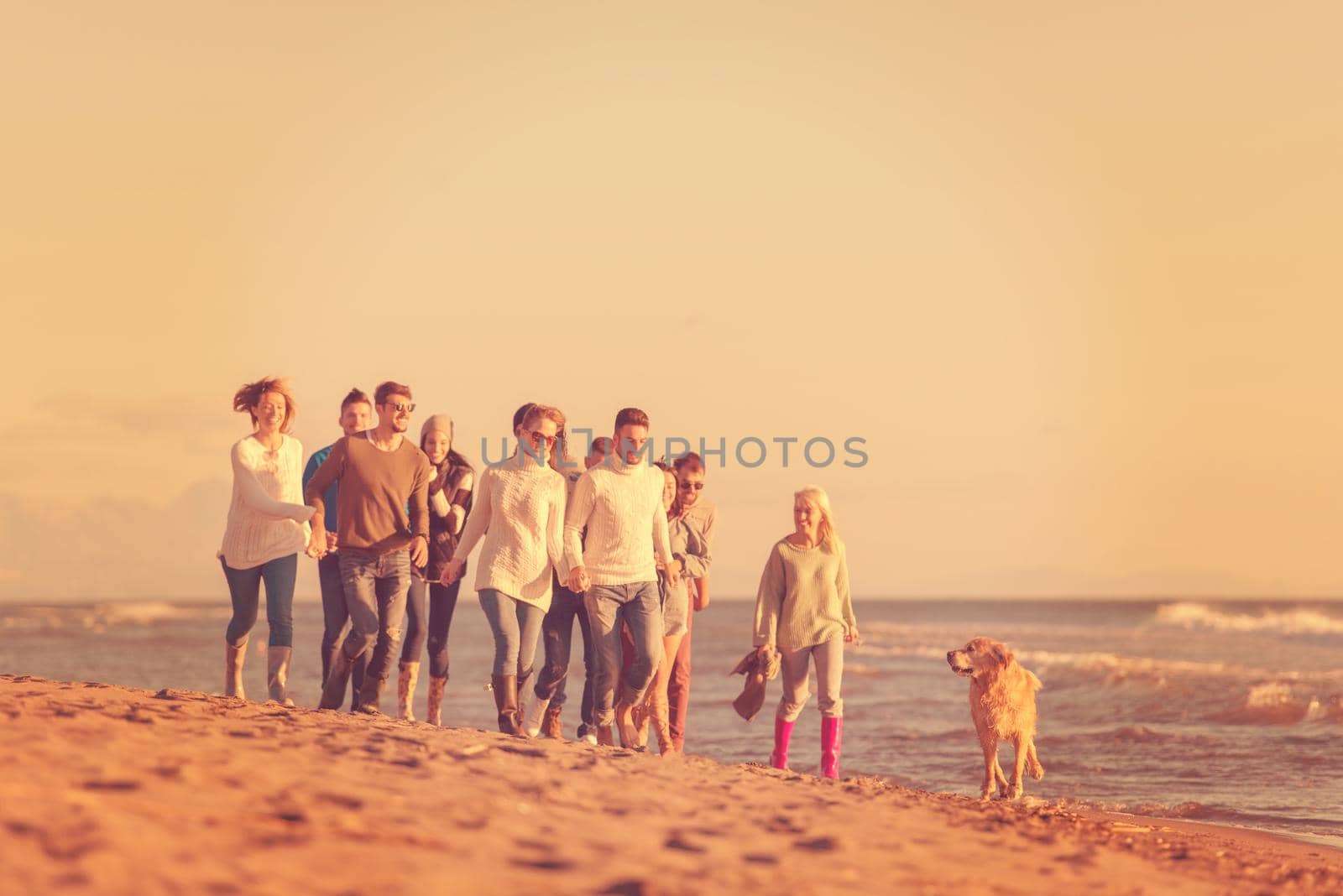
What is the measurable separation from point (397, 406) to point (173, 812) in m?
4.19

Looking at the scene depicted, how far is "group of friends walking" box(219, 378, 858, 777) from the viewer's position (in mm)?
8938

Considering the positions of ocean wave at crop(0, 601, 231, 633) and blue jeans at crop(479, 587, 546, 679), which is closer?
blue jeans at crop(479, 587, 546, 679)

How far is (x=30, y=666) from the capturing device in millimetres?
32094

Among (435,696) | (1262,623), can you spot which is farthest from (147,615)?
(435,696)

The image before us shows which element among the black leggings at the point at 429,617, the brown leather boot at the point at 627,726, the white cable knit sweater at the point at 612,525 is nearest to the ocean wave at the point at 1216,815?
the brown leather boot at the point at 627,726

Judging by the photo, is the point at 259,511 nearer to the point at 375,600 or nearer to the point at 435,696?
the point at 375,600

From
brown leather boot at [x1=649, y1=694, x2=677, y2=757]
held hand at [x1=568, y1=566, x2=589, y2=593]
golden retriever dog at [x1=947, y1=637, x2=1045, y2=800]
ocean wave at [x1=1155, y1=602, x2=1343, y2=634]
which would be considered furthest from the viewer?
ocean wave at [x1=1155, y1=602, x2=1343, y2=634]

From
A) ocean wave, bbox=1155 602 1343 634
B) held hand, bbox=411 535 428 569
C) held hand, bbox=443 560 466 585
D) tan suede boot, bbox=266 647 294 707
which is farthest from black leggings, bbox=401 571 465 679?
ocean wave, bbox=1155 602 1343 634

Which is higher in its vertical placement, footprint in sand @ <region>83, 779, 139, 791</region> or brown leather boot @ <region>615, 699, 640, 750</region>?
footprint in sand @ <region>83, 779, 139, 791</region>

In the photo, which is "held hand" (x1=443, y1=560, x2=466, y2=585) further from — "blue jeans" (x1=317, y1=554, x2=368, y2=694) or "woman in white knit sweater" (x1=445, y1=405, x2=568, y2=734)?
"blue jeans" (x1=317, y1=554, x2=368, y2=694)

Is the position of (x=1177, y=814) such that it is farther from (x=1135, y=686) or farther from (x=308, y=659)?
(x=308, y=659)

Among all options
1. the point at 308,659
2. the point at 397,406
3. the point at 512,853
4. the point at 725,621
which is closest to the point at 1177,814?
the point at 397,406

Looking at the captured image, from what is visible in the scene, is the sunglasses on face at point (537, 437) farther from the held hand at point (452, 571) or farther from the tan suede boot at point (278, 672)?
the tan suede boot at point (278, 672)

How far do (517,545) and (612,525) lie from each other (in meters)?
0.62
